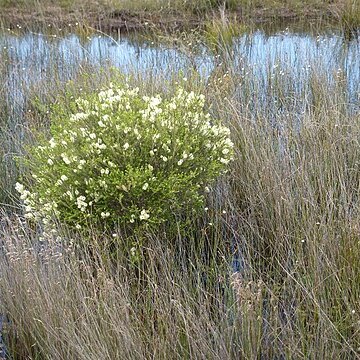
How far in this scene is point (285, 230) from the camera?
284 cm

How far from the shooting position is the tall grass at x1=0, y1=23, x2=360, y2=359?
2078 mm

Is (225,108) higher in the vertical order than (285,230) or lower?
higher

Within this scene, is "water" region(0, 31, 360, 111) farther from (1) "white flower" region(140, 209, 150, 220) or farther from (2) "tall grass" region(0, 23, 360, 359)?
(1) "white flower" region(140, 209, 150, 220)

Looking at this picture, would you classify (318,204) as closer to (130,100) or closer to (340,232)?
(340,232)

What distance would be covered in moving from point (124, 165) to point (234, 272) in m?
0.71

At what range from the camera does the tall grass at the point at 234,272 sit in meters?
2.08

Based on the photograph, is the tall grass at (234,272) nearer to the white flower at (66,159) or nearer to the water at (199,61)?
the white flower at (66,159)

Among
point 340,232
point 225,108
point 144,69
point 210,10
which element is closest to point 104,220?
point 340,232

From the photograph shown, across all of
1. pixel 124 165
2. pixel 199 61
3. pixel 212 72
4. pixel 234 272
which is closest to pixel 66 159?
pixel 124 165

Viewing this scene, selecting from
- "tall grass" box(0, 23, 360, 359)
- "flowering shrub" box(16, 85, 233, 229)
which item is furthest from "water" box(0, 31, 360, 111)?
"flowering shrub" box(16, 85, 233, 229)

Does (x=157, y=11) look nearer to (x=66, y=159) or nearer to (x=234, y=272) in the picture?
(x=66, y=159)

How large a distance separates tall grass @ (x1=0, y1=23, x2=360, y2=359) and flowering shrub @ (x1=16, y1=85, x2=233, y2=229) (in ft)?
0.45

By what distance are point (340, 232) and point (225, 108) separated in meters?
1.66

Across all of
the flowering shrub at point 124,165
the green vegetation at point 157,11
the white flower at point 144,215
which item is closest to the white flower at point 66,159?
the flowering shrub at point 124,165
